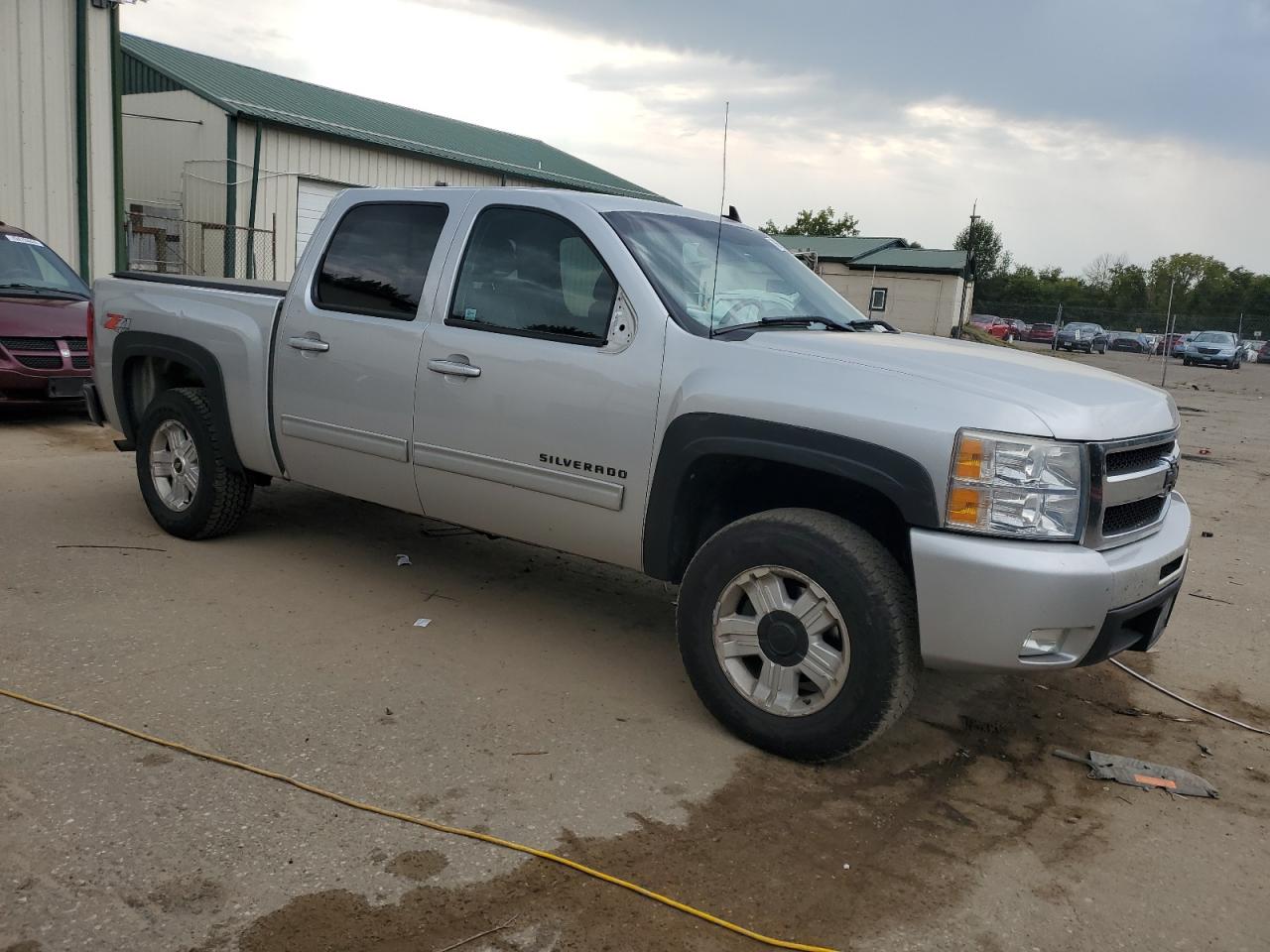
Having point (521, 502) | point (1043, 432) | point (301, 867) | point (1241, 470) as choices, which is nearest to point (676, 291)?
point (521, 502)

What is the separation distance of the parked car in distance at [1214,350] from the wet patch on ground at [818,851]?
42.7 meters

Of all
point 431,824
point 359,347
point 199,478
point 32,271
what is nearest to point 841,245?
point 32,271

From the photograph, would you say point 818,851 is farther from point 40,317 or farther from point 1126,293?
point 1126,293

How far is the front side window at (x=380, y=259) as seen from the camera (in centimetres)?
498

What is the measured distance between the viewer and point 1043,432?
335 cm

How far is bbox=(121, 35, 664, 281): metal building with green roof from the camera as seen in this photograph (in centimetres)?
2064

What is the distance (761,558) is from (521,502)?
121 cm

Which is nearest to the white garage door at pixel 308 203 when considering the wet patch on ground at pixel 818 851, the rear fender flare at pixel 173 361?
the rear fender flare at pixel 173 361

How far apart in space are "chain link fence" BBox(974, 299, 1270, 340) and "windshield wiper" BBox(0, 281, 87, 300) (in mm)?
51981

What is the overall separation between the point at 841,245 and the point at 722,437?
45.1 metres

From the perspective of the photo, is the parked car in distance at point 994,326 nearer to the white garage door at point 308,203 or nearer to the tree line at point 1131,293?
the tree line at point 1131,293

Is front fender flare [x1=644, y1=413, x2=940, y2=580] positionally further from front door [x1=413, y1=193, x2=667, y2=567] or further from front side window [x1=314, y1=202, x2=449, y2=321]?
front side window [x1=314, y1=202, x2=449, y2=321]

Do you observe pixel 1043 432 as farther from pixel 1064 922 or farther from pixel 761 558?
pixel 1064 922

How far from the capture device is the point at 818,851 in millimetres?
3258
